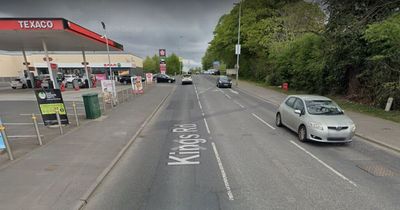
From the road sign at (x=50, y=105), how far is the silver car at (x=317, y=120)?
32.0ft

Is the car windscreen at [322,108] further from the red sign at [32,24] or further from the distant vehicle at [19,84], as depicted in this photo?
the distant vehicle at [19,84]

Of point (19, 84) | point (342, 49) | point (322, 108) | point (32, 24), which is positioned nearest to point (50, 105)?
point (322, 108)

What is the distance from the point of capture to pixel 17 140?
8445 mm

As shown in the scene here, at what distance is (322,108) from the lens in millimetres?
8617

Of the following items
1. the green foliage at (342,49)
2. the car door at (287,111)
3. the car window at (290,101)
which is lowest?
the car door at (287,111)

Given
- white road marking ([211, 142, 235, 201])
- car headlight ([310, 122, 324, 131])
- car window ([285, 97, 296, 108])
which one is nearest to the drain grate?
car headlight ([310, 122, 324, 131])

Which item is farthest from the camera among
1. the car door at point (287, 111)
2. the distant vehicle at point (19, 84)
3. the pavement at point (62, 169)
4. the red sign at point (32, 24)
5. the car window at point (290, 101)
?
the distant vehicle at point (19, 84)

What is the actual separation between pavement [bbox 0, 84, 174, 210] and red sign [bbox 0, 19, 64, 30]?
12552 mm

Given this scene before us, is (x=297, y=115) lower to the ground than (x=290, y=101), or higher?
lower

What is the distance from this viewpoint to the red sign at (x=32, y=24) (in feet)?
59.4

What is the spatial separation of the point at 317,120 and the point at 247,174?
11.9ft

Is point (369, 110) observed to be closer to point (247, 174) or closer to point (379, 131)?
point (379, 131)

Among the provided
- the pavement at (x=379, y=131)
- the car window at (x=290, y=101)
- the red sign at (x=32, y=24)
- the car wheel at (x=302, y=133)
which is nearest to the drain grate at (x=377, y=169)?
the pavement at (x=379, y=131)

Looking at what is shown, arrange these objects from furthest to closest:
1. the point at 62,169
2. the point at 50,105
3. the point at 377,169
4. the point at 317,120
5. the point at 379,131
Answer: the point at 50,105 → the point at 379,131 → the point at 317,120 → the point at 377,169 → the point at 62,169
